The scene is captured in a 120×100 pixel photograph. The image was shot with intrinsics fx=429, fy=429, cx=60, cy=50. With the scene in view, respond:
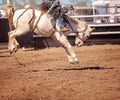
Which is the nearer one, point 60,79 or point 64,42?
point 60,79

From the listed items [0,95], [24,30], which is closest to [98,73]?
[24,30]

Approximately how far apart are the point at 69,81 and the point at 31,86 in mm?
947

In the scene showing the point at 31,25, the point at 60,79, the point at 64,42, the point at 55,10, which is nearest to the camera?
the point at 60,79

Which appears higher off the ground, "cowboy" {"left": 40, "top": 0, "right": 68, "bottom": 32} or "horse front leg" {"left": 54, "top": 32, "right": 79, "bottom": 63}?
"cowboy" {"left": 40, "top": 0, "right": 68, "bottom": 32}

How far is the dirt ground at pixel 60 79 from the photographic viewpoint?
7.62 meters

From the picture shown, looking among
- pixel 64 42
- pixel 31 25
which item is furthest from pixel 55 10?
pixel 64 42

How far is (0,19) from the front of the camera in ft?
64.2

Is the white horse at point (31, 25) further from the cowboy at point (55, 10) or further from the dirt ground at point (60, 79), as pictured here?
the dirt ground at point (60, 79)

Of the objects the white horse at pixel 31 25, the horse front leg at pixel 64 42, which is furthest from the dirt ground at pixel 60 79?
the white horse at pixel 31 25

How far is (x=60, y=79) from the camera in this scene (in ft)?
31.1

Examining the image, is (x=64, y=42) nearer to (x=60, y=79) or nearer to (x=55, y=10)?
(x=55, y=10)

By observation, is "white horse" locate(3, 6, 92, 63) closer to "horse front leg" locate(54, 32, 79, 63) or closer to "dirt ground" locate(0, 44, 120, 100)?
"horse front leg" locate(54, 32, 79, 63)

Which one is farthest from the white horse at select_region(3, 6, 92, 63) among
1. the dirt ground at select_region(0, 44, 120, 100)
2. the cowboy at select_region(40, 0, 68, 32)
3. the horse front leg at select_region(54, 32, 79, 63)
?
the dirt ground at select_region(0, 44, 120, 100)

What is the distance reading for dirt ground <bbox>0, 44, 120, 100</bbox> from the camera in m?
7.62
